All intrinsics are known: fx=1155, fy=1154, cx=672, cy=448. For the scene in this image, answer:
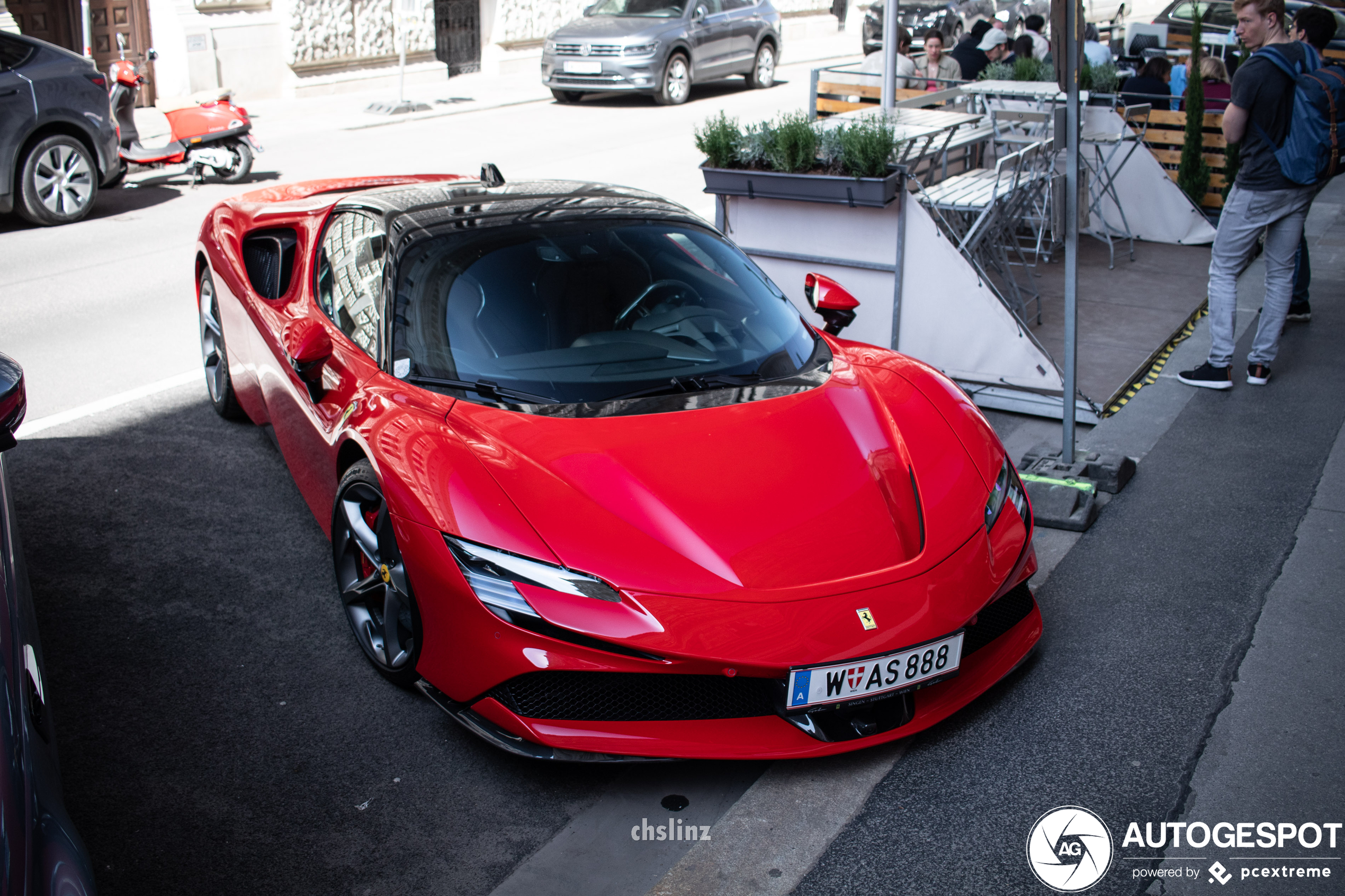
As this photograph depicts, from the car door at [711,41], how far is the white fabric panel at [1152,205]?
10.4 metres

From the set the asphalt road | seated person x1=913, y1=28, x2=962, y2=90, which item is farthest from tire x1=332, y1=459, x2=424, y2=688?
seated person x1=913, y1=28, x2=962, y2=90

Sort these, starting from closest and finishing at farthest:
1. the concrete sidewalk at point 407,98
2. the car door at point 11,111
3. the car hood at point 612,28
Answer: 1. the car door at point 11,111
2. the concrete sidewalk at point 407,98
3. the car hood at point 612,28

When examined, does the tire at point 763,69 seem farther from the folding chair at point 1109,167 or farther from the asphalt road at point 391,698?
the asphalt road at point 391,698

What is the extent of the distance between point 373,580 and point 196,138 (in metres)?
9.16

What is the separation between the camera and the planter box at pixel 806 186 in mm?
5465

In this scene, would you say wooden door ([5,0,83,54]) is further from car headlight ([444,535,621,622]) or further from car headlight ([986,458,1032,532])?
car headlight ([986,458,1032,532])

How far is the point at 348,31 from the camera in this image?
60.1ft

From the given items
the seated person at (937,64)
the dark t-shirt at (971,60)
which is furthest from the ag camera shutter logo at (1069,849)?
the dark t-shirt at (971,60)

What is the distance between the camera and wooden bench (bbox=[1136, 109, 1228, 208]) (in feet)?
30.5

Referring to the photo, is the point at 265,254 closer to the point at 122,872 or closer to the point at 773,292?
the point at 773,292

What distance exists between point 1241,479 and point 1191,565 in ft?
3.09

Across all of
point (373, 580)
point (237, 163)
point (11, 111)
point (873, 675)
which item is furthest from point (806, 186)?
point (237, 163)

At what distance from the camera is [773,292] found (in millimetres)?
4137

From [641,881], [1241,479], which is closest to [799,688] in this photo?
[641,881]
